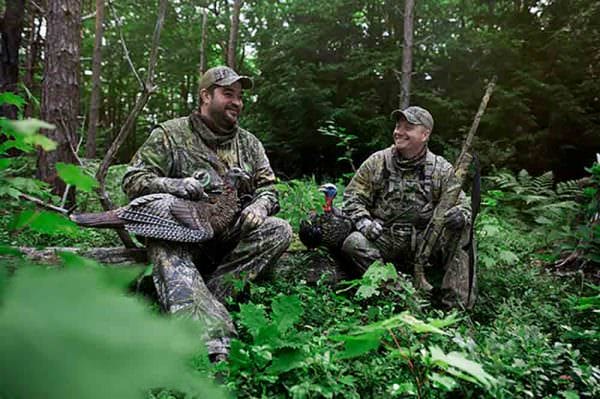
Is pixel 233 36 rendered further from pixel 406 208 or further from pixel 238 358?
pixel 238 358

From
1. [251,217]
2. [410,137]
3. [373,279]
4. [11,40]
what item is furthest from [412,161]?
[11,40]

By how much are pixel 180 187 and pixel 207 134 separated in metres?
0.68

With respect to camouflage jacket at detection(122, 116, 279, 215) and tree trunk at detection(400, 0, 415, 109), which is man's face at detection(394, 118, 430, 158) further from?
tree trunk at detection(400, 0, 415, 109)

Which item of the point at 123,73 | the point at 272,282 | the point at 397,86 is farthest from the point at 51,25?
the point at 123,73

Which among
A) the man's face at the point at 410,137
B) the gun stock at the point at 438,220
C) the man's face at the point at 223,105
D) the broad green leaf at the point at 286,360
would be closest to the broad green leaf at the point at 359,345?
the broad green leaf at the point at 286,360

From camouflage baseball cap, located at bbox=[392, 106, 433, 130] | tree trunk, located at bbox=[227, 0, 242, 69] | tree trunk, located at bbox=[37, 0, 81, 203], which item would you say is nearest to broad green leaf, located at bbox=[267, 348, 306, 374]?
camouflage baseball cap, located at bbox=[392, 106, 433, 130]

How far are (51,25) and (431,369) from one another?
6440 mm

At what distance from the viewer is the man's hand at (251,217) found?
390cm

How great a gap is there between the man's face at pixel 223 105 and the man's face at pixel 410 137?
165cm

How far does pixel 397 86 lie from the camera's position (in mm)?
13047

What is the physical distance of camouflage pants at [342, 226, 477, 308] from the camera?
4434mm

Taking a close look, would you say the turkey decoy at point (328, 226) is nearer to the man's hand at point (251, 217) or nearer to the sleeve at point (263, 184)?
the sleeve at point (263, 184)

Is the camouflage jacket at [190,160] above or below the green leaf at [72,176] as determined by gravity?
below

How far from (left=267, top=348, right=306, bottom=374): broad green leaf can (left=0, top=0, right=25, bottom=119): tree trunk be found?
8562 mm
